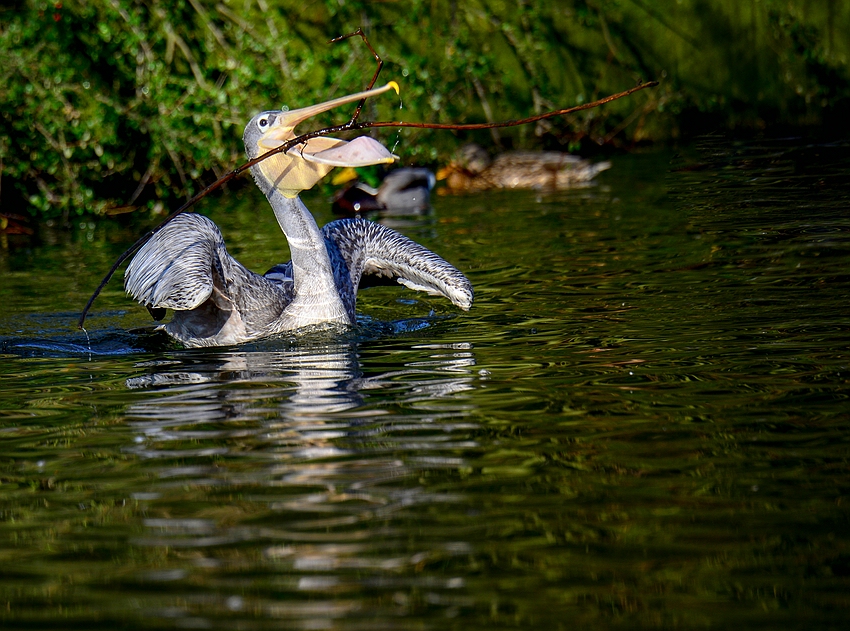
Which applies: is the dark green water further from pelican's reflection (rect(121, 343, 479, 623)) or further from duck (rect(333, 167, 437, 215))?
duck (rect(333, 167, 437, 215))

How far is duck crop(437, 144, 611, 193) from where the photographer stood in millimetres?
13148

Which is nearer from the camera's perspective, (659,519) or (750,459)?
(659,519)

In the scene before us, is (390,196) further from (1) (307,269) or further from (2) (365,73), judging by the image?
(1) (307,269)

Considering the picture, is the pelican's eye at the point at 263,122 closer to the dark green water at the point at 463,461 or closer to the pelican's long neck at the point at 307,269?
the pelican's long neck at the point at 307,269

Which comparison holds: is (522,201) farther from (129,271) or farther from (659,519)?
(659,519)

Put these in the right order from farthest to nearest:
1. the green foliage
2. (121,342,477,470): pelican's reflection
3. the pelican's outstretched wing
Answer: the green foliage < the pelican's outstretched wing < (121,342,477,470): pelican's reflection

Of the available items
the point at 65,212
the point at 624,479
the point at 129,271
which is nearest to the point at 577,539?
the point at 624,479

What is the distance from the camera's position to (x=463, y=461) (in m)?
4.12

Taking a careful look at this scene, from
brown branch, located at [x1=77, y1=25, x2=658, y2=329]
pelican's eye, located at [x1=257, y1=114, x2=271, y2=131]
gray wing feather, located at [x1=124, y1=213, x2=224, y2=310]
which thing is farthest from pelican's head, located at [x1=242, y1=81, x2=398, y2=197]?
gray wing feather, located at [x1=124, y1=213, x2=224, y2=310]

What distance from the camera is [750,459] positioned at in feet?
13.1

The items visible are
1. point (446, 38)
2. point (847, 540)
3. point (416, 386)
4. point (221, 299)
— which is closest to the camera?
point (847, 540)

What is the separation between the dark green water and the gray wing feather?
34 centimetres

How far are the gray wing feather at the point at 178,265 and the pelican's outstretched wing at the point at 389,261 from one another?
850 mm

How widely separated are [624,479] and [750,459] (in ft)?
1.49
